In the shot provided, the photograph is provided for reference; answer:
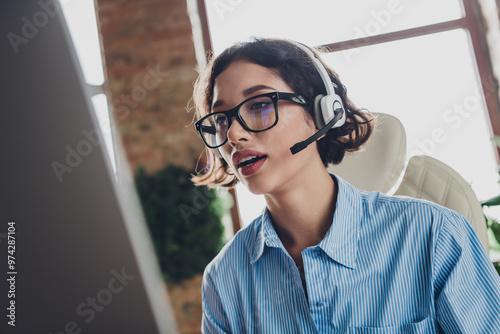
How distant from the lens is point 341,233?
913mm

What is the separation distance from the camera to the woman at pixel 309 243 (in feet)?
2.72

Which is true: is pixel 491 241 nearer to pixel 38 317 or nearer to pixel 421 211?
pixel 421 211

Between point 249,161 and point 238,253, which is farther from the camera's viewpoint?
point 238,253

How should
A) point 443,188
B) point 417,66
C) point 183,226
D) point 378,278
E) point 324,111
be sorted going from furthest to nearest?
point 417,66 < point 183,226 < point 443,188 < point 324,111 < point 378,278

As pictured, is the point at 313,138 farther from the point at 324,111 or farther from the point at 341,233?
the point at 341,233

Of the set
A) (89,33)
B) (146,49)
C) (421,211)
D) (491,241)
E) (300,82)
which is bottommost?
(491,241)

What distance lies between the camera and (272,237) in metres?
0.97

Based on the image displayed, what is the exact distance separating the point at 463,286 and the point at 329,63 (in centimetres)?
239

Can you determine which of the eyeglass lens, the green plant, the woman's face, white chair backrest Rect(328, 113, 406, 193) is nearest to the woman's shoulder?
the woman's face

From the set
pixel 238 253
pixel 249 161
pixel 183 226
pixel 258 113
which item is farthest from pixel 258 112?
pixel 183 226

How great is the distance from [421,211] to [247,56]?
0.53 metres

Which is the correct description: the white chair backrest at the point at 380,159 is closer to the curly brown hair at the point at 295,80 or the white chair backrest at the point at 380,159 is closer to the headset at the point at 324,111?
the curly brown hair at the point at 295,80

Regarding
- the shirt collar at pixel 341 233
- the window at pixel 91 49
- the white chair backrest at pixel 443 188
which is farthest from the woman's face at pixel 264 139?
the window at pixel 91 49

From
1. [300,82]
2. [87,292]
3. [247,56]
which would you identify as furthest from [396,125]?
[87,292]
